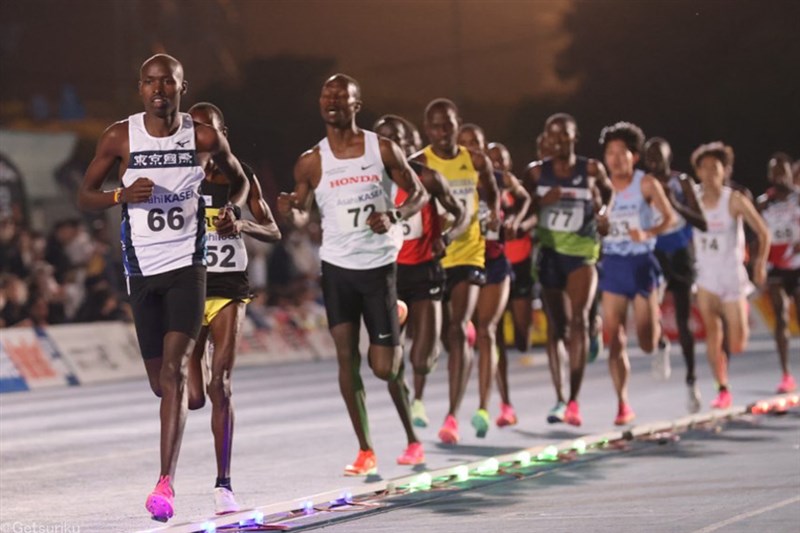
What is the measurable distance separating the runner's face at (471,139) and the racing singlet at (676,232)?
1.97 metres

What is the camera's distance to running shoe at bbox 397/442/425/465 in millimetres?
11156

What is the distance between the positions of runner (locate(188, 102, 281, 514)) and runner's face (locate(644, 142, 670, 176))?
6454 millimetres

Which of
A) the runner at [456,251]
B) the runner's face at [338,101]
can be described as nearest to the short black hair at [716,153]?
the runner at [456,251]

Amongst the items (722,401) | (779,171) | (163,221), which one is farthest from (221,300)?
(779,171)

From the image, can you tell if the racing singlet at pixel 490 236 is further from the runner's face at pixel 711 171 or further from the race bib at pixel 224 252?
the race bib at pixel 224 252

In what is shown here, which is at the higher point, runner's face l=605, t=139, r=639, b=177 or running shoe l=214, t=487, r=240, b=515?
runner's face l=605, t=139, r=639, b=177

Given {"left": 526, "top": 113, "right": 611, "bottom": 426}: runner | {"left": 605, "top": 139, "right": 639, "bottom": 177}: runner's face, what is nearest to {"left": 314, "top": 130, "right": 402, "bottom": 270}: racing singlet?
{"left": 526, "top": 113, "right": 611, "bottom": 426}: runner

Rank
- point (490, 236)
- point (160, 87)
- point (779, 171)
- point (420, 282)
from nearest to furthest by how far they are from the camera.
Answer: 1. point (160, 87)
2. point (420, 282)
3. point (490, 236)
4. point (779, 171)

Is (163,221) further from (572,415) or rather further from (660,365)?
(660,365)

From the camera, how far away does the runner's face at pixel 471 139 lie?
1406 centimetres

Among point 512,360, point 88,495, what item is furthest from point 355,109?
point 512,360

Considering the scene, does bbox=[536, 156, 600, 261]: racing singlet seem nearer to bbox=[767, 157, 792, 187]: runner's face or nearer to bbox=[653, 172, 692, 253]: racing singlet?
bbox=[653, 172, 692, 253]: racing singlet

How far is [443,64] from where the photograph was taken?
1857 inches

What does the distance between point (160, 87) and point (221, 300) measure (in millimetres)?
1523
